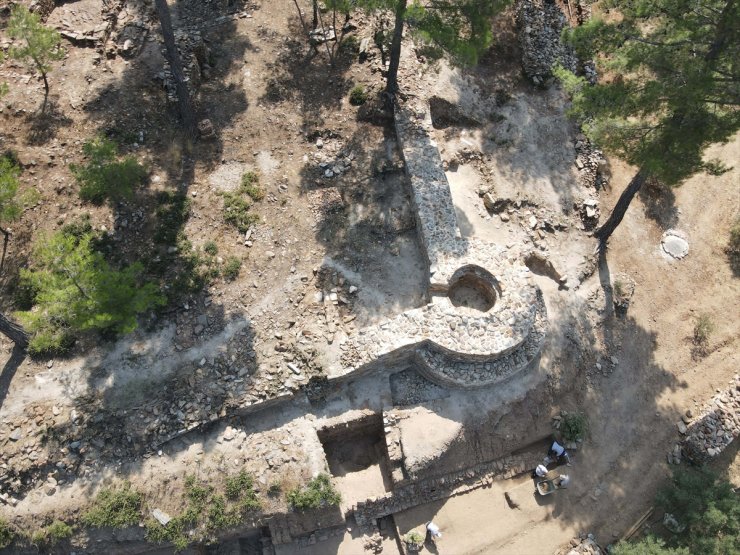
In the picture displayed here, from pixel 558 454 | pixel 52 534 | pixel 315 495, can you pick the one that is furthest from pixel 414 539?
pixel 52 534

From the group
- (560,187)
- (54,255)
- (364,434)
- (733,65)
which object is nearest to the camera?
(733,65)

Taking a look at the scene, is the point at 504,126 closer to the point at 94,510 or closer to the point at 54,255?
the point at 54,255

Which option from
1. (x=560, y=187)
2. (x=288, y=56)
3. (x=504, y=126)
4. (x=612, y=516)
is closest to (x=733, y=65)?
(x=560, y=187)

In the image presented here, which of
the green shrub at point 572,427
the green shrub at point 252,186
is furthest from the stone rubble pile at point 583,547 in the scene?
the green shrub at point 252,186

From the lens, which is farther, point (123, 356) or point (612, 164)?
point (612, 164)

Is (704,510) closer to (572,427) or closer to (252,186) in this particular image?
(572,427)

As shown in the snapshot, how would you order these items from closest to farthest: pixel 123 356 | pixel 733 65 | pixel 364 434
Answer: pixel 733 65
pixel 123 356
pixel 364 434

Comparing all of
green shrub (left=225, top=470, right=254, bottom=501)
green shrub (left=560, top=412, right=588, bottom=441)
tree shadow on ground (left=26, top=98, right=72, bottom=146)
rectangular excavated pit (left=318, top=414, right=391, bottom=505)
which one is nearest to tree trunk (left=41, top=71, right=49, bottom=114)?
tree shadow on ground (left=26, top=98, right=72, bottom=146)

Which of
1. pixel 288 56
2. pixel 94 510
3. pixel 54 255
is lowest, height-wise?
pixel 94 510
